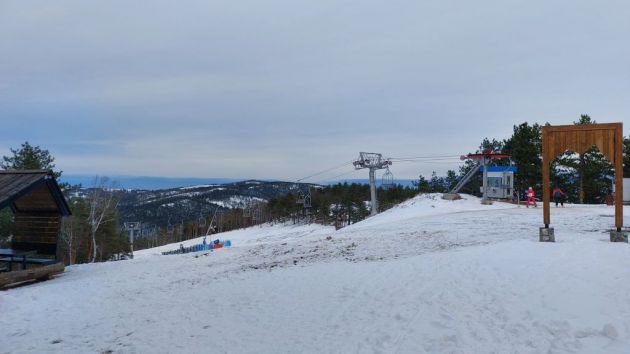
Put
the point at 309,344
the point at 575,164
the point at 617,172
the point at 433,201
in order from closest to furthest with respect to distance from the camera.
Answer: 1. the point at 309,344
2. the point at 617,172
3. the point at 433,201
4. the point at 575,164

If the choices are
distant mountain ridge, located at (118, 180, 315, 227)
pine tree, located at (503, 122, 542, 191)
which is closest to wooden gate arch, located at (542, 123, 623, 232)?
pine tree, located at (503, 122, 542, 191)

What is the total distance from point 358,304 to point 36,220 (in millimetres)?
11387

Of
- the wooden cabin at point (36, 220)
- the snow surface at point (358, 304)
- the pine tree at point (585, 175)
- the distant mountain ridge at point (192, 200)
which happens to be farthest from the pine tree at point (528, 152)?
the distant mountain ridge at point (192, 200)

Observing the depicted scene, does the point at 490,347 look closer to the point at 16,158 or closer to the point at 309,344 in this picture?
the point at 309,344

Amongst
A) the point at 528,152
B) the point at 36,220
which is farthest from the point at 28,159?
the point at 528,152

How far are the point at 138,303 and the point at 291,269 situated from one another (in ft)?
13.0

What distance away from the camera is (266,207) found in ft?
285

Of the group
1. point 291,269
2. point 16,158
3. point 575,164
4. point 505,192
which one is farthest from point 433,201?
point 16,158

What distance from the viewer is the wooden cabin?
11.9m

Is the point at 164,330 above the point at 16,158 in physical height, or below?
below

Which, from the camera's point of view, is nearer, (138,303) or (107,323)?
(107,323)

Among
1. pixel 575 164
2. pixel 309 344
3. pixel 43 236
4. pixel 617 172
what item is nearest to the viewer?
pixel 309 344

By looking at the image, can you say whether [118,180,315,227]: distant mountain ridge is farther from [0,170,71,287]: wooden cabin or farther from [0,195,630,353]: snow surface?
[0,195,630,353]: snow surface

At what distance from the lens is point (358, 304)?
7.46m
